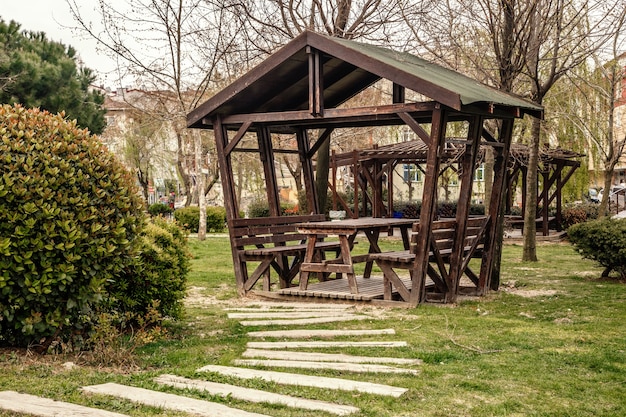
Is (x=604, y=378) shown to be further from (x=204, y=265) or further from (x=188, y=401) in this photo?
(x=204, y=265)

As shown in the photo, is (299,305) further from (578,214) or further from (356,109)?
(578,214)

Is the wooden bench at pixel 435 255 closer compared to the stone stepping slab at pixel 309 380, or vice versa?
the stone stepping slab at pixel 309 380

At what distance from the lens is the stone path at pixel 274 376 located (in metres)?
5.08

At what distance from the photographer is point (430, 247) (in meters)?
10.8

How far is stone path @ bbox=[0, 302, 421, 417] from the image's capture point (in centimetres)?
508

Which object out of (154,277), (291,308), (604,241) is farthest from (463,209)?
(154,277)

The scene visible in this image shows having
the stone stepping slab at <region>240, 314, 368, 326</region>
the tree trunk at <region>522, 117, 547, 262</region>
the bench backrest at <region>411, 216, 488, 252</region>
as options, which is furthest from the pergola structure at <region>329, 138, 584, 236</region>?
the stone stepping slab at <region>240, 314, 368, 326</region>

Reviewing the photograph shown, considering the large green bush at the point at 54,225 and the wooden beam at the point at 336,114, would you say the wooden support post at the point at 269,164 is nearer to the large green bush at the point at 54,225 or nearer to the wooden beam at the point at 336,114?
the wooden beam at the point at 336,114

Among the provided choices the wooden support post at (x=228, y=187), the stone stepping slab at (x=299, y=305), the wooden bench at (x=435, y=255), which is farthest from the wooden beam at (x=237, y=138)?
the wooden bench at (x=435, y=255)

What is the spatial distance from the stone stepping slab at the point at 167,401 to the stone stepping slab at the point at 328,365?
1.36 m

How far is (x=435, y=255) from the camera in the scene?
34.8 feet

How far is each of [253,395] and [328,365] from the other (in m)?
1.23

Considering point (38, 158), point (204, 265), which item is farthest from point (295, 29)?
point (38, 158)

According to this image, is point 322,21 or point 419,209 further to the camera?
point 419,209
